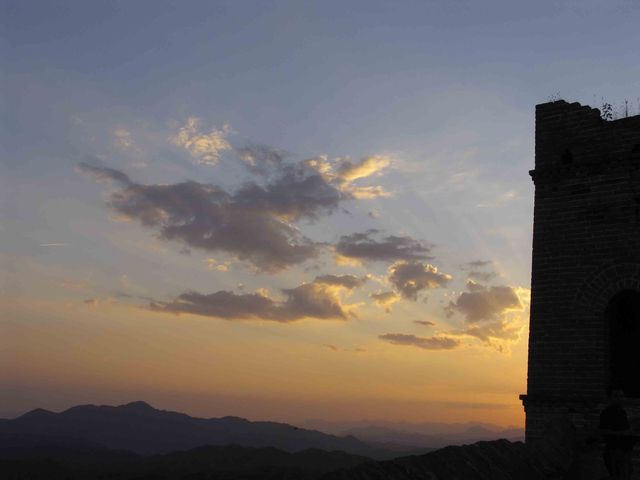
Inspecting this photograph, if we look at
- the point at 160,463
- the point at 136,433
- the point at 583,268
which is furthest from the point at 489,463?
the point at 136,433

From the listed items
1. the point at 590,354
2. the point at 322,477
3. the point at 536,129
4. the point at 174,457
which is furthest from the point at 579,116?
the point at 174,457

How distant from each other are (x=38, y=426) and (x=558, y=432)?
18683 cm

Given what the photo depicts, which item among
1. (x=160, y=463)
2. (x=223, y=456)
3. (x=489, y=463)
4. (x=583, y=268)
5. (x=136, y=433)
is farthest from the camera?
(x=136, y=433)

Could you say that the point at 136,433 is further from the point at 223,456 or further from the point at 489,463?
the point at 489,463

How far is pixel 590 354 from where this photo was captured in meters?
11.0

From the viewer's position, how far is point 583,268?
11.4 meters

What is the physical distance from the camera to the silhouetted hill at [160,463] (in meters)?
68.3

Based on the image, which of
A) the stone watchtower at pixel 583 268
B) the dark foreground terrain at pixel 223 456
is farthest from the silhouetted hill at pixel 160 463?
the stone watchtower at pixel 583 268

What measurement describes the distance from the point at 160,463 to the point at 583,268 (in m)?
84.5

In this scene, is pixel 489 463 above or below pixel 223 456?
above

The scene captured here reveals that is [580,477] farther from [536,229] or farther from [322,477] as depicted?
[322,477]

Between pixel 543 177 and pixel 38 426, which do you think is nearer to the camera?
pixel 543 177

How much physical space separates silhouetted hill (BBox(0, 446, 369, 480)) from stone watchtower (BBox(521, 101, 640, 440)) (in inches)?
2133

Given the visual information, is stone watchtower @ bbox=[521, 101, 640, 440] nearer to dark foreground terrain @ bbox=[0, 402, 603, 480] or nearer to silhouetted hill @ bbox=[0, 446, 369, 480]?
dark foreground terrain @ bbox=[0, 402, 603, 480]
